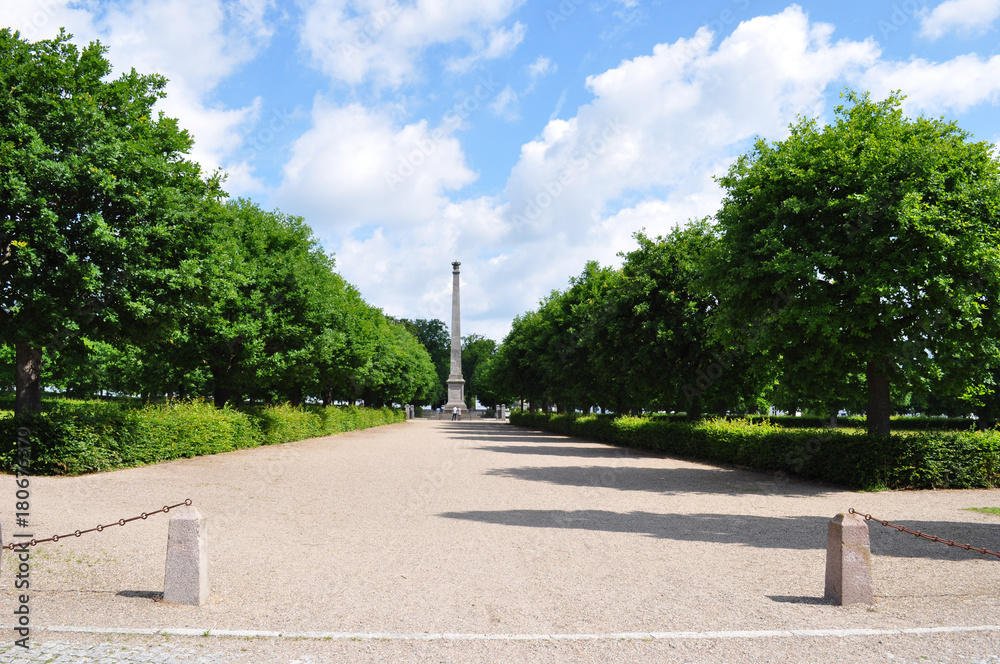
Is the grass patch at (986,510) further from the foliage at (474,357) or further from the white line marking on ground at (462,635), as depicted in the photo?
the foliage at (474,357)

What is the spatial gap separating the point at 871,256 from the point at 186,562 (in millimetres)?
13954

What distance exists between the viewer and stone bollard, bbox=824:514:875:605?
6.02 m

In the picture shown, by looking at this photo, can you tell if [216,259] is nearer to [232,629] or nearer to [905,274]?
[232,629]

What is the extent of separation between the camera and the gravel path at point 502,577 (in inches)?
196

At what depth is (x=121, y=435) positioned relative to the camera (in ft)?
52.2

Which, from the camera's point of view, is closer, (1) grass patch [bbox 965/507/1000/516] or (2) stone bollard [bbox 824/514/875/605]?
(2) stone bollard [bbox 824/514/875/605]

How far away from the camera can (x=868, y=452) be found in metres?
14.6

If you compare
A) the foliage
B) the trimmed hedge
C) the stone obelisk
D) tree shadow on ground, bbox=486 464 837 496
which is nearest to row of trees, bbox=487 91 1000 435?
tree shadow on ground, bbox=486 464 837 496

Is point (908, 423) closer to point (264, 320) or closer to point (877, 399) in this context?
point (877, 399)

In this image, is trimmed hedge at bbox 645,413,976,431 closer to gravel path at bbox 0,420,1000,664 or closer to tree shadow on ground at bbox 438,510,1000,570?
→ tree shadow on ground at bbox 438,510,1000,570

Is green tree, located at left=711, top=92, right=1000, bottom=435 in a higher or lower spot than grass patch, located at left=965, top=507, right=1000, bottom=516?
higher

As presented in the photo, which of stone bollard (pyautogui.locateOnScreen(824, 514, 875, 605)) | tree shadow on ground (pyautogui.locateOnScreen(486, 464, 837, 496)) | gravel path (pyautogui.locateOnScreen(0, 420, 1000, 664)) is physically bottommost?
tree shadow on ground (pyautogui.locateOnScreen(486, 464, 837, 496))

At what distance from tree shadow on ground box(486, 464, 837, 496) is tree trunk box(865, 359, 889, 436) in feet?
6.98

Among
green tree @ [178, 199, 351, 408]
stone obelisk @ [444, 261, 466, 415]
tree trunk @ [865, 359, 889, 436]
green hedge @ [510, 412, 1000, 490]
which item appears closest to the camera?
green hedge @ [510, 412, 1000, 490]
